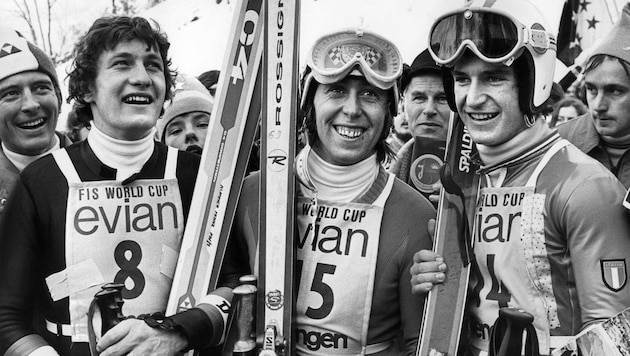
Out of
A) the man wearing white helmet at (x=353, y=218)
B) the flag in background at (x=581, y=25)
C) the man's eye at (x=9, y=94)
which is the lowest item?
the man wearing white helmet at (x=353, y=218)

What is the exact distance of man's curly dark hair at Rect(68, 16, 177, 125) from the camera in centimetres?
324

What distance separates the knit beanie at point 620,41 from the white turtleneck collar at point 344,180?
5.00 feet

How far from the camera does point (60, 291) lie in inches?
121

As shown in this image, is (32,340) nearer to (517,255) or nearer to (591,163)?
(517,255)

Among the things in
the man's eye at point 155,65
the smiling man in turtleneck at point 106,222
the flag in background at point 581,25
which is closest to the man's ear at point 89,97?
the smiling man in turtleneck at point 106,222

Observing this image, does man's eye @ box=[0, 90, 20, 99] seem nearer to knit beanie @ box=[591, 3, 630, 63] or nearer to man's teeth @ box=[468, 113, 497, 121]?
man's teeth @ box=[468, 113, 497, 121]

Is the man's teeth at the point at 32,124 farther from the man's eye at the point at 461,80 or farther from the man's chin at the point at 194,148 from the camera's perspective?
the man's eye at the point at 461,80

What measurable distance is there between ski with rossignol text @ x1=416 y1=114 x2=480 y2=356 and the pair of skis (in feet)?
2.05

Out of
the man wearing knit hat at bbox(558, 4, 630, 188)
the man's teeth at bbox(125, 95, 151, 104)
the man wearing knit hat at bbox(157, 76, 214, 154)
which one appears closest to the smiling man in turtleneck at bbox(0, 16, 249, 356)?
the man's teeth at bbox(125, 95, 151, 104)

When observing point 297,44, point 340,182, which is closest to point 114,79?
point 297,44

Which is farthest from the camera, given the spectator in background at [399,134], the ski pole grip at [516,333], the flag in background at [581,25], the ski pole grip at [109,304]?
the flag in background at [581,25]

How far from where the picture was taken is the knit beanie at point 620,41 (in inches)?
148

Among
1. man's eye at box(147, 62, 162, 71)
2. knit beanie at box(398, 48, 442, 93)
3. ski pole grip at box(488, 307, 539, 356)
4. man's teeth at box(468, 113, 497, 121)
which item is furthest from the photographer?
knit beanie at box(398, 48, 442, 93)

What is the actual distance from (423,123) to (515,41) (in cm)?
166
